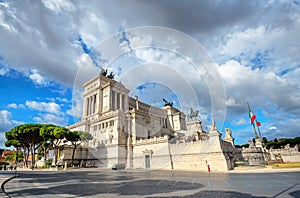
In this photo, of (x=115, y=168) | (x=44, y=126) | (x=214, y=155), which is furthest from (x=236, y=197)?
(x=44, y=126)

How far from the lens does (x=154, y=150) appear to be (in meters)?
40.9

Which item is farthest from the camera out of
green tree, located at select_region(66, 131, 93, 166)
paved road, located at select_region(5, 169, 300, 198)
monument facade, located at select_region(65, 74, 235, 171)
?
green tree, located at select_region(66, 131, 93, 166)

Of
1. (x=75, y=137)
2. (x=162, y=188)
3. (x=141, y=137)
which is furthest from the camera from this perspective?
(x=141, y=137)

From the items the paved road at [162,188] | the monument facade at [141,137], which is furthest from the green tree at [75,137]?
the paved road at [162,188]

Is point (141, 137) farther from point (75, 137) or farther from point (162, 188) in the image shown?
point (162, 188)

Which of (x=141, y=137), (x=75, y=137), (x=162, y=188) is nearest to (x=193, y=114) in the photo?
(x=141, y=137)

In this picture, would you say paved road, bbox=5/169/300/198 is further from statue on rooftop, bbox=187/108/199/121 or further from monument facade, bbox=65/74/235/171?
statue on rooftop, bbox=187/108/199/121

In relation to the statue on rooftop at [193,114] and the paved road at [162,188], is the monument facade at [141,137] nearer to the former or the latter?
the statue on rooftop at [193,114]

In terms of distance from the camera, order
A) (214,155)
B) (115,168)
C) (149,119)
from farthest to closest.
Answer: (149,119) < (115,168) < (214,155)

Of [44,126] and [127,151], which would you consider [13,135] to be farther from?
[127,151]

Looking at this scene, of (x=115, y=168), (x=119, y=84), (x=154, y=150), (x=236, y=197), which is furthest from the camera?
(x=119, y=84)

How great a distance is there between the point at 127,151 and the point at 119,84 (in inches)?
1192

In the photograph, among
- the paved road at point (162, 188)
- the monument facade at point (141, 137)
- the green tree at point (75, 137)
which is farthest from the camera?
the green tree at point (75, 137)

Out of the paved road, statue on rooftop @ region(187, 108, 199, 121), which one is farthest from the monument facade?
the paved road
